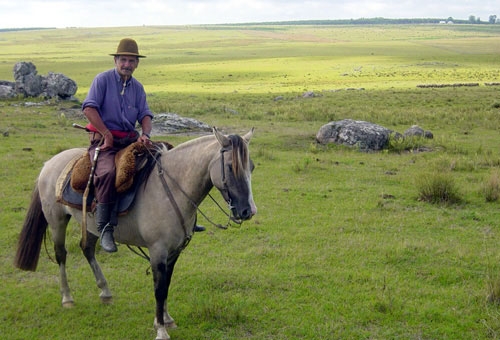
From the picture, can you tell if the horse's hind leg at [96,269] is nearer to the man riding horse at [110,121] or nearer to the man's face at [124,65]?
the man riding horse at [110,121]

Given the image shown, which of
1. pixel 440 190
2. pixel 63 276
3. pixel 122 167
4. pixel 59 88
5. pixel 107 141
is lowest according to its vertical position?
pixel 440 190

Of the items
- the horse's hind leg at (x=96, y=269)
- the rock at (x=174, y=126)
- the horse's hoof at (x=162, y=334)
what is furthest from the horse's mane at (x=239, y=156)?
the rock at (x=174, y=126)

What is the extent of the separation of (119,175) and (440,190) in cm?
850

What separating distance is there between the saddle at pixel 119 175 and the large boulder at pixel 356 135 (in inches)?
513

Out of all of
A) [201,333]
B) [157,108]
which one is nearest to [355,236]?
[201,333]

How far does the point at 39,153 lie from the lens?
16.8 m

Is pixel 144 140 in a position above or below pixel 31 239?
above

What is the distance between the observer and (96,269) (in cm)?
704

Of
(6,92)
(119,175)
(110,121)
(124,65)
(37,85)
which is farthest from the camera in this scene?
(37,85)

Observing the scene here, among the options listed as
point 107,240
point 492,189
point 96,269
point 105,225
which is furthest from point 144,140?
point 492,189

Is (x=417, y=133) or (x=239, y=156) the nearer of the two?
(x=239, y=156)

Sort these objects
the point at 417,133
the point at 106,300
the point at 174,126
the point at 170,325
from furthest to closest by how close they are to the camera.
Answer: the point at 174,126 → the point at 417,133 → the point at 106,300 → the point at 170,325

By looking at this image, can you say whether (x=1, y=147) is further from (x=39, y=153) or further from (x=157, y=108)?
(x=157, y=108)

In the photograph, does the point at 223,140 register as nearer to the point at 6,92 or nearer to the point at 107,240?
the point at 107,240
